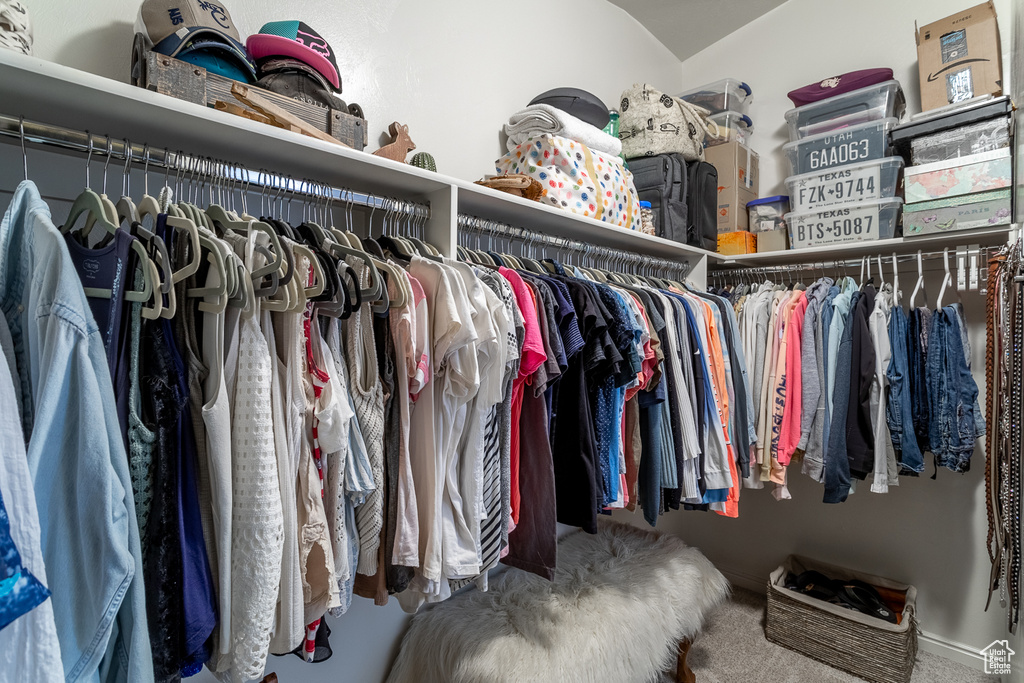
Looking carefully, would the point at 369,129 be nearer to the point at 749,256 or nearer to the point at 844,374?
the point at 749,256

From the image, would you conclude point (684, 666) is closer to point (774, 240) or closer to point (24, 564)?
point (774, 240)

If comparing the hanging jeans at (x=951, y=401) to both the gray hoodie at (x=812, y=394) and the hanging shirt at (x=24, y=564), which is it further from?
the hanging shirt at (x=24, y=564)

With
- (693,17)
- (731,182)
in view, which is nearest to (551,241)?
(731,182)

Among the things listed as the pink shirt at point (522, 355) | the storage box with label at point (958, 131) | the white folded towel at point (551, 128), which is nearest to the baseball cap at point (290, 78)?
the pink shirt at point (522, 355)

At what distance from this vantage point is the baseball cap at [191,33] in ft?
3.33

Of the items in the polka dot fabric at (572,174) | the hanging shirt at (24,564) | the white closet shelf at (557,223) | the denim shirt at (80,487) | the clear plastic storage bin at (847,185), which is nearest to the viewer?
the hanging shirt at (24,564)

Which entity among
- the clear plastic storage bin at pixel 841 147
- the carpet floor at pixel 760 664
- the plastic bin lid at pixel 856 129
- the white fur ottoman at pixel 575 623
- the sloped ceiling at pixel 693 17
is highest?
the sloped ceiling at pixel 693 17

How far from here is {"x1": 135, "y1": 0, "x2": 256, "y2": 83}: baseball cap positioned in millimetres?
1015

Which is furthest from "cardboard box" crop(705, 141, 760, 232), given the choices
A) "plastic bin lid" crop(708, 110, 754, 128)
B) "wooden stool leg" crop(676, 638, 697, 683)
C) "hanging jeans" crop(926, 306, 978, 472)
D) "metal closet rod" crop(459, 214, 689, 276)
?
"wooden stool leg" crop(676, 638, 697, 683)

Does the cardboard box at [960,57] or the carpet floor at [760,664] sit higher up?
the cardboard box at [960,57]

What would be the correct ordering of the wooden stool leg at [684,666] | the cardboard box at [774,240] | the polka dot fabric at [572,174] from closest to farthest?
the polka dot fabric at [572,174] < the wooden stool leg at [684,666] < the cardboard box at [774,240]

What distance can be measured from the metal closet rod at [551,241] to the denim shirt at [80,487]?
924 millimetres

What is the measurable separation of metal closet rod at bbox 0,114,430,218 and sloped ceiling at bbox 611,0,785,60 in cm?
189

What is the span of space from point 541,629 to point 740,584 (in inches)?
65.3
